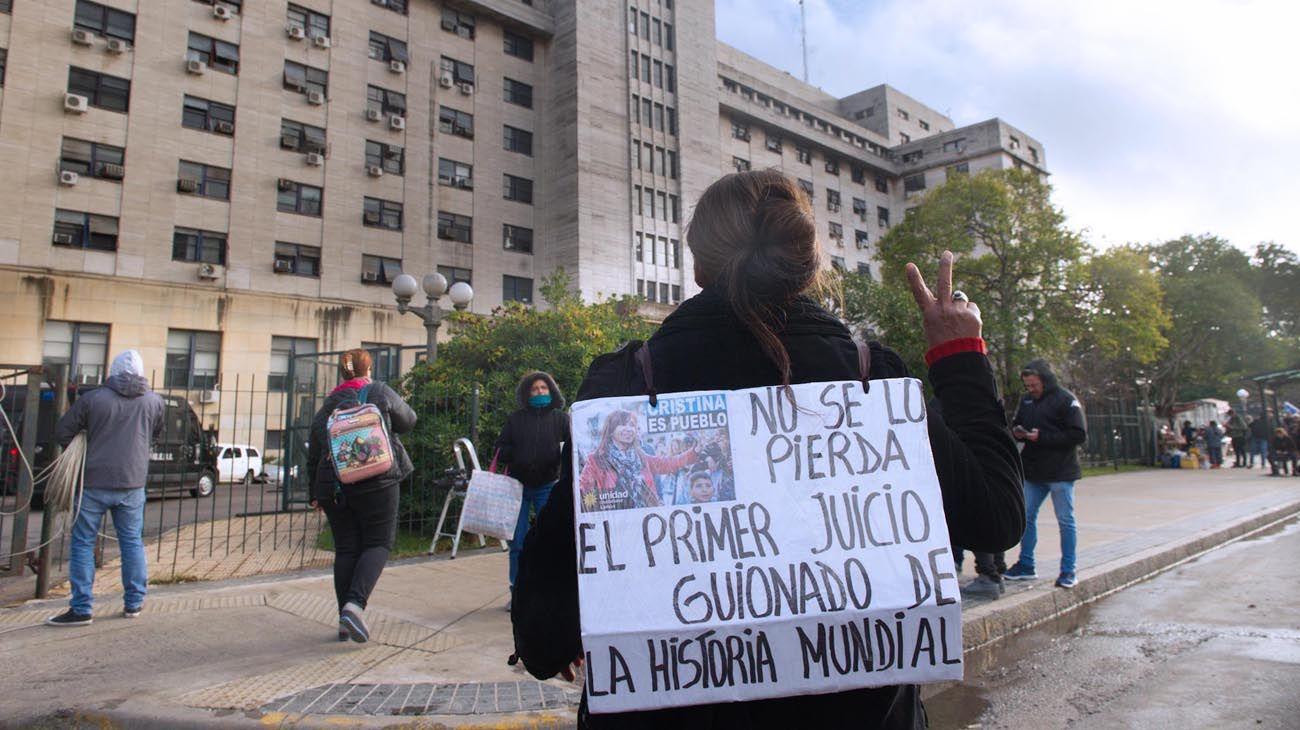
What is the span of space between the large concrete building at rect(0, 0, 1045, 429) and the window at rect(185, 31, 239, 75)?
7 centimetres

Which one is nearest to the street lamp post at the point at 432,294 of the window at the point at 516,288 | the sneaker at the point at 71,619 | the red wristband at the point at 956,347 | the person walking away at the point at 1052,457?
the sneaker at the point at 71,619

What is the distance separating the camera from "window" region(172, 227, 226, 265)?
27688mm

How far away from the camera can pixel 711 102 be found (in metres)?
44.6

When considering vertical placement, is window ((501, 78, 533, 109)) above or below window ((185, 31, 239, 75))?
above

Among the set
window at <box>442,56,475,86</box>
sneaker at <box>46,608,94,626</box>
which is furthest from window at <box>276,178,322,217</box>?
sneaker at <box>46,608,94,626</box>

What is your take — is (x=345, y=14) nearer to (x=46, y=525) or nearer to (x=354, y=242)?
(x=354, y=242)

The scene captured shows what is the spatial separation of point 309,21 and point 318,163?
624 centimetres

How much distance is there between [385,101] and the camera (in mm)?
33312

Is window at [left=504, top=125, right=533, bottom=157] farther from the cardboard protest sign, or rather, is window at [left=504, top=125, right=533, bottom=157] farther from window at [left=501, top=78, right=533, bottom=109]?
the cardboard protest sign

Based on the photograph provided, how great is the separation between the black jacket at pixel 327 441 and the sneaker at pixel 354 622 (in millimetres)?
726

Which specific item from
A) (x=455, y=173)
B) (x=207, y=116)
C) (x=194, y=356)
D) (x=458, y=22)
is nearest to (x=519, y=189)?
(x=455, y=173)

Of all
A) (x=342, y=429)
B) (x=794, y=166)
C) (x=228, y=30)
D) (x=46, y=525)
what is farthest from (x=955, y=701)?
(x=794, y=166)

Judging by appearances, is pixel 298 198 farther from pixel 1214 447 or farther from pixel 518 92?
pixel 1214 447

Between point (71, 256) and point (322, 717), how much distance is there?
29.1 metres
